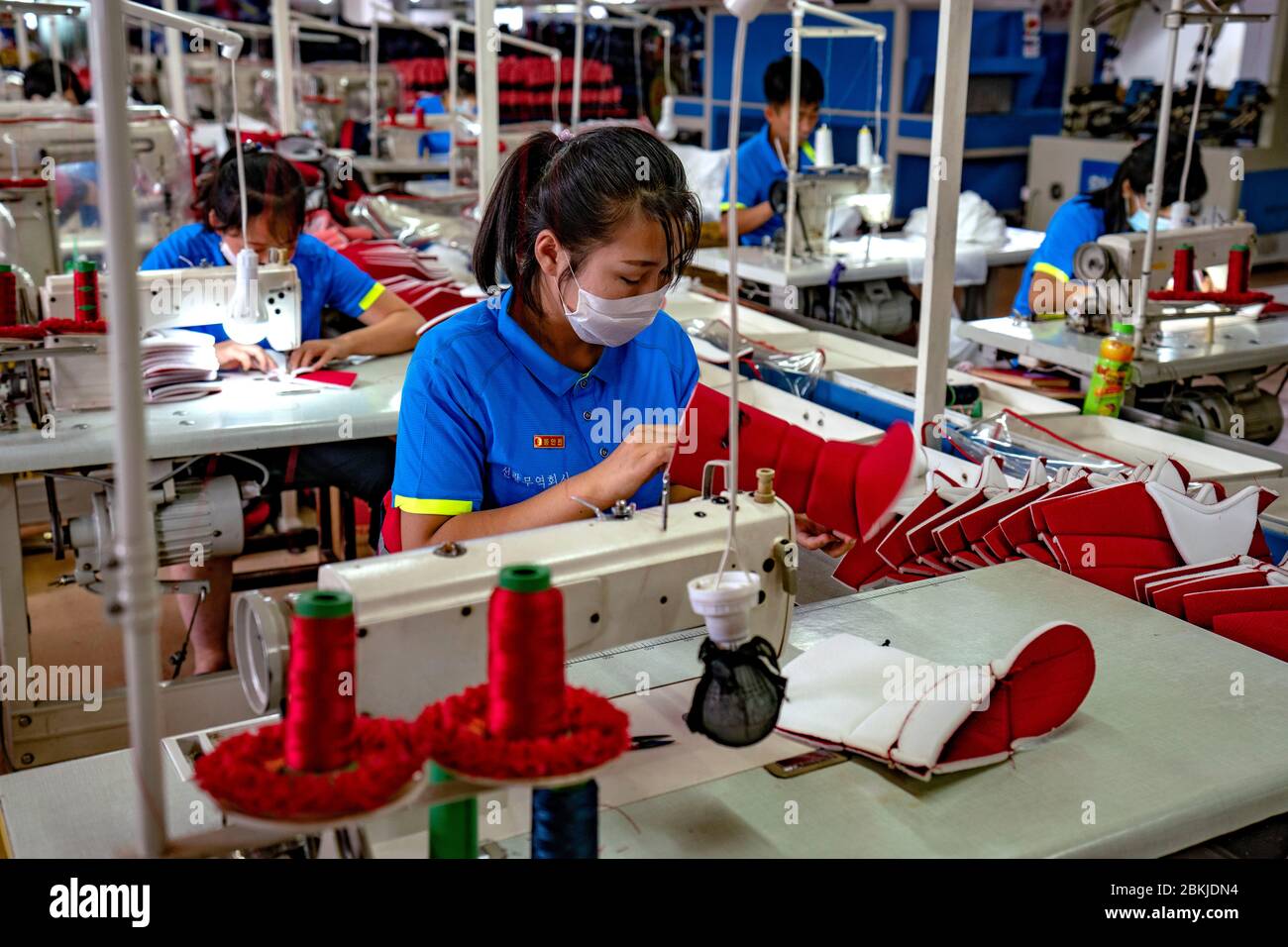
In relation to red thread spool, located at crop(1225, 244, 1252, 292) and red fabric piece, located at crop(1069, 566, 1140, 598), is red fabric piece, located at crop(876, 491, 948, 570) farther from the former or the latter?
red thread spool, located at crop(1225, 244, 1252, 292)

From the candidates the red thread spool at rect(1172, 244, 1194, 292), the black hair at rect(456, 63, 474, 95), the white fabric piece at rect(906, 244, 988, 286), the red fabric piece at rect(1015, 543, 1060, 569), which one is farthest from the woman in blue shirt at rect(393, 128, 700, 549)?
the black hair at rect(456, 63, 474, 95)

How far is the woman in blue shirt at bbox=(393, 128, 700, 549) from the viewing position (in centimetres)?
168

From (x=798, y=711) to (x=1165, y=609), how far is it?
25.3 inches

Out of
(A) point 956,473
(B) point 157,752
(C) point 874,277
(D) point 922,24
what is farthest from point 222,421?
(D) point 922,24

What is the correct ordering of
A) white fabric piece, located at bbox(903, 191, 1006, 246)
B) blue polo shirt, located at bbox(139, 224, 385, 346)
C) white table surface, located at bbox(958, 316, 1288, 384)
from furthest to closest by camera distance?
1. white fabric piece, located at bbox(903, 191, 1006, 246)
2. white table surface, located at bbox(958, 316, 1288, 384)
3. blue polo shirt, located at bbox(139, 224, 385, 346)

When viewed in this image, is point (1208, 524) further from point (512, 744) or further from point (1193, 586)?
point (512, 744)

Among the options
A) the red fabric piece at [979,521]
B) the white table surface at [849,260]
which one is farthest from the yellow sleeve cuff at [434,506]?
the white table surface at [849,260]

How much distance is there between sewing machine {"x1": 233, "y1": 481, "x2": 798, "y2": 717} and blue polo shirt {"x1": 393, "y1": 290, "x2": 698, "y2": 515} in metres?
0.40

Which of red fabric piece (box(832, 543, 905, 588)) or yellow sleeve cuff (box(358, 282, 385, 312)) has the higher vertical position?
yellow sleeve cuff (box(358, 282, 385, 312))

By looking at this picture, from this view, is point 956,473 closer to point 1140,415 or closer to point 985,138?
point 1140,415

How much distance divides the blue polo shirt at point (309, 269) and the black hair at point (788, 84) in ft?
7.92

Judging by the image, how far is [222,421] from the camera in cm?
260

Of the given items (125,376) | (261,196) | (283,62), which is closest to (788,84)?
(283,62)

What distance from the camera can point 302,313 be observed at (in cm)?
320
